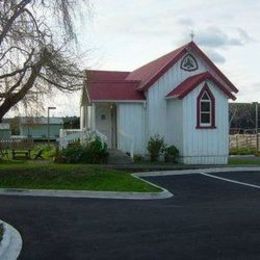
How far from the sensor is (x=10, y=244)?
35.4 ft

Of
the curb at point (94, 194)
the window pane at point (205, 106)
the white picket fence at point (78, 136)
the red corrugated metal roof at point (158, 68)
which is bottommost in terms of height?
the curb at point (94, 194)

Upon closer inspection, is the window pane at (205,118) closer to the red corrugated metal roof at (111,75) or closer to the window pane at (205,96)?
the window pane at (205,96)

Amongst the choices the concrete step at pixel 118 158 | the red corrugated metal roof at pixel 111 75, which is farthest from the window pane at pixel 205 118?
the red corrugated metal roof at pixel 111 75

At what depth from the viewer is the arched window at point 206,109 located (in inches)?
1193

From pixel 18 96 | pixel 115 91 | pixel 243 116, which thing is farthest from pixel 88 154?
pixel 243 116

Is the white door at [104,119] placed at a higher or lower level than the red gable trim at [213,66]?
lower

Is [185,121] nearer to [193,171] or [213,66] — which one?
[193,171]

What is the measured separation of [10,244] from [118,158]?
19191 mm

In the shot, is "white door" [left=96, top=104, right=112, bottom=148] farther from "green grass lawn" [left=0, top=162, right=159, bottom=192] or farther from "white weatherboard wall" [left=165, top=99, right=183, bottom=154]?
"green grass lawn" [left=0, top=162, right=159, bottom=192]

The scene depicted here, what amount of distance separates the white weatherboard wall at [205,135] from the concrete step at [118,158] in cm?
268

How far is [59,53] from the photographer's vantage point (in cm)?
2478

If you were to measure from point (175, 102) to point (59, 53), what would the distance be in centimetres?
792

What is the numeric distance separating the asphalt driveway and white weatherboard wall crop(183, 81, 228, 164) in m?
10.1

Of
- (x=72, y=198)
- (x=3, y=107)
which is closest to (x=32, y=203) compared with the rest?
(x=72, y=198)
